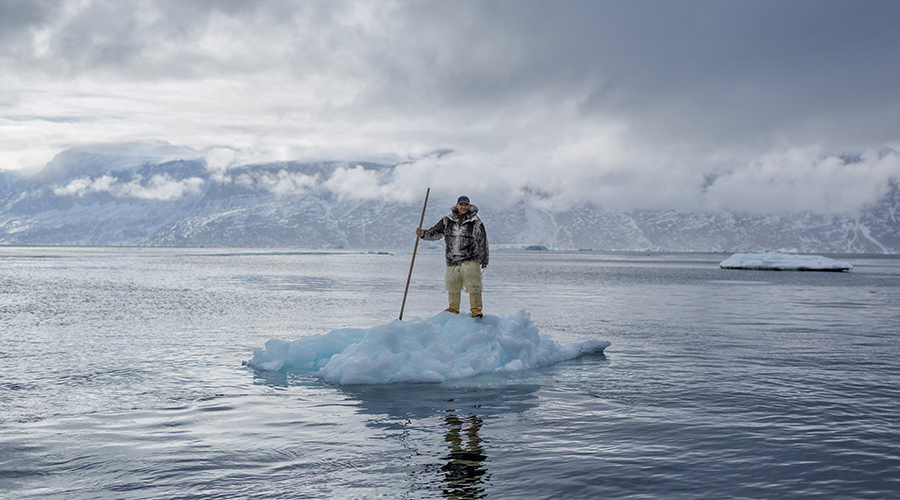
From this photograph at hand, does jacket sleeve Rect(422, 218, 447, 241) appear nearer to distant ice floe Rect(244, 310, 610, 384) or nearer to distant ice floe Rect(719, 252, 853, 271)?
distant ice floe Rect(244, 310, 610, 384)

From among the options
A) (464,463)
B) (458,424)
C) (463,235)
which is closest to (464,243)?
(463,235)

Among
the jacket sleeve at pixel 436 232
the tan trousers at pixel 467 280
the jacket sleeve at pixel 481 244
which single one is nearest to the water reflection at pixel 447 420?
the tan trousers at pixel 467 280

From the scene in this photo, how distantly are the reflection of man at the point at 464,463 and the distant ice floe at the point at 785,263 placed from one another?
97.8 meters

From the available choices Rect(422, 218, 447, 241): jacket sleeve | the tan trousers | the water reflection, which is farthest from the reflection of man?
Rect(422, 218, 447, 241): jacket sleeve

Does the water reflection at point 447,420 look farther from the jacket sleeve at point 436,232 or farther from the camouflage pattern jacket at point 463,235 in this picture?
the jacket sleeve at point 436,232

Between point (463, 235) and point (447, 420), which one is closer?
point (447, 420)

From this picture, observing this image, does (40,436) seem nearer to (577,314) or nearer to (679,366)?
(679,366)

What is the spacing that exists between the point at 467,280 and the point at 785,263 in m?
97.1

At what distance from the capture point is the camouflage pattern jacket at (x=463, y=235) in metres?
13.4

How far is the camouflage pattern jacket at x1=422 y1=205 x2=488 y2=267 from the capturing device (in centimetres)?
1338

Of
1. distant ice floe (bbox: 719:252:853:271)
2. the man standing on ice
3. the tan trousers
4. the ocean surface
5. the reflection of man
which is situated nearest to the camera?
the reflection of man

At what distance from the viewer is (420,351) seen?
12.6 metres

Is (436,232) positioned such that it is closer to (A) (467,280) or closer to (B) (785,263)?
(A) (467,280)

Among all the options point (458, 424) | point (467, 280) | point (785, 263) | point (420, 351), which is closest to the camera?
point (458, 424)
